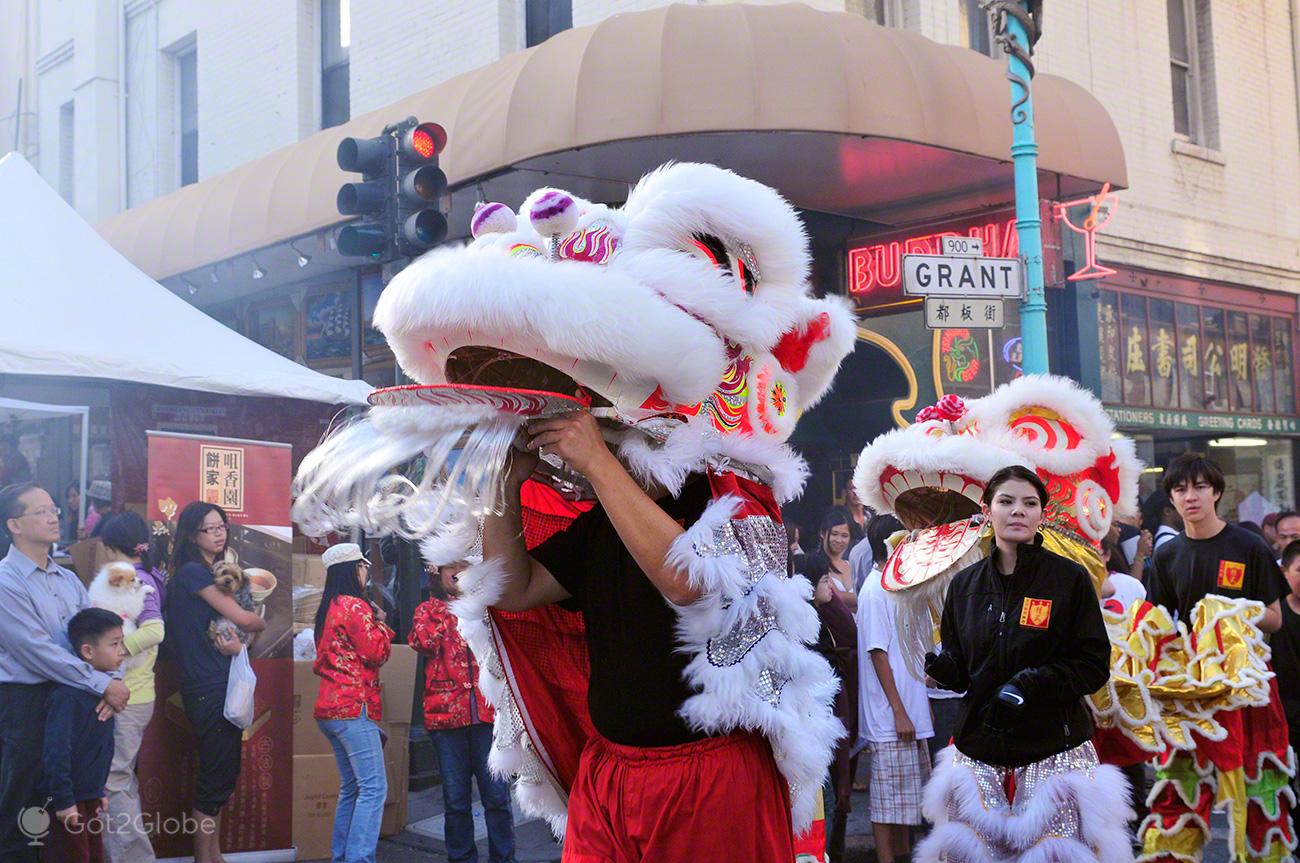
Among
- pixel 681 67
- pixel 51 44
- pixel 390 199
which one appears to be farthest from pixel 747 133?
pixel 51 44

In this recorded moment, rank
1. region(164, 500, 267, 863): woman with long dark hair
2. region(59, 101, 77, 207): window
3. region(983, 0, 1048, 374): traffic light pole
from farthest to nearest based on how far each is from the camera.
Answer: region(59, 101, 77, 207): window → region(983, 0, 1048, 374): traffic light pole → region(164, 500, 267, 863): woman with long dark hair

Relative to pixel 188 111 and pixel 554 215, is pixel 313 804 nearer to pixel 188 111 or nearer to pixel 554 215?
pixel 554 215

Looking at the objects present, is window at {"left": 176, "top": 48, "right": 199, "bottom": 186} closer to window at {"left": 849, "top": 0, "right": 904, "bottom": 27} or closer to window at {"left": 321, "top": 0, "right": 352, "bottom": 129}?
window at {"left": 321, "top": 0, "right": 352, "bottom": 129}

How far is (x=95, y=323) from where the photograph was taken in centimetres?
761

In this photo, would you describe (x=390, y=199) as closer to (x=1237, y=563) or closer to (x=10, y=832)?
(x=10, y=832)

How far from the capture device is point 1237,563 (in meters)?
6.39

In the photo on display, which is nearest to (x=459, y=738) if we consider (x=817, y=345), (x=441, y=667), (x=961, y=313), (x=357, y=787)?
(x=441, y=667)

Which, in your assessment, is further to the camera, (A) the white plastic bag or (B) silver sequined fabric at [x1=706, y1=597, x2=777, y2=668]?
(A) the white plastic bag

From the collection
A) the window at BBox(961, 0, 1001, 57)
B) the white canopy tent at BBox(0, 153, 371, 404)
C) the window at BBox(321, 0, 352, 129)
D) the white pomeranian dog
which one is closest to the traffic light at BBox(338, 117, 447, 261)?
the white canopy tent at BBox(0, 153, 371, 404)

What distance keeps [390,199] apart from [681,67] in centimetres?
247

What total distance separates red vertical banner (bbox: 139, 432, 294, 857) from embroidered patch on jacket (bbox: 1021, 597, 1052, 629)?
4.29 metres

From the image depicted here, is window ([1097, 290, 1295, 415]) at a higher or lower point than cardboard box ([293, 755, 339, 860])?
higher

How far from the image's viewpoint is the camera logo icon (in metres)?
6.29

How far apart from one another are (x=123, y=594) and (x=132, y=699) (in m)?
0.53
